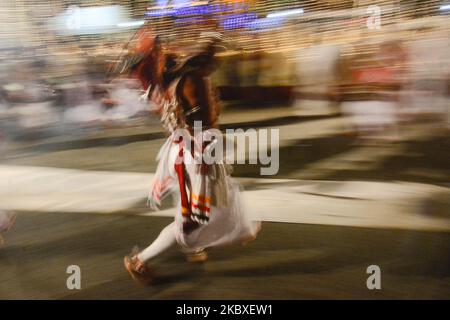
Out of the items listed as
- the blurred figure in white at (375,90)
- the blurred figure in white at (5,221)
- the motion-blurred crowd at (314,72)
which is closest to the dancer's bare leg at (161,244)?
the motion-blurred crowd at (314,72)

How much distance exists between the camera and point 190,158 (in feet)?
7.55

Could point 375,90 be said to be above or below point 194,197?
above

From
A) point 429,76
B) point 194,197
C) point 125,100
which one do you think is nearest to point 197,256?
point 194,197

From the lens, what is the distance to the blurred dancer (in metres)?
2.25

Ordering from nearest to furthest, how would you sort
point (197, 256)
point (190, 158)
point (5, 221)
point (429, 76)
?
point (429, 76) → point (190, 158) → point (197, 256) → point (5, 221)

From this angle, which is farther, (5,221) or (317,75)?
(5,221)

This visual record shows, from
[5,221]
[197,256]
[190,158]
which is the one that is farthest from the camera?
[5,221]

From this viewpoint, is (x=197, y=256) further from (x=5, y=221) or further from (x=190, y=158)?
(x=5, y=221)

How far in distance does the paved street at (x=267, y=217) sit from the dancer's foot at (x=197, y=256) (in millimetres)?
32

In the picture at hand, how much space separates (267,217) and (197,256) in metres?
0.40

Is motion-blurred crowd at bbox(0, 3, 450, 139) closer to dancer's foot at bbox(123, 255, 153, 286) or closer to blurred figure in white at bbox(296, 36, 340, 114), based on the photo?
blurred figure in white at bbox(296, 36, 340, 114)

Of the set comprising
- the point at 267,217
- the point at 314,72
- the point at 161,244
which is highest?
the point at 314,72

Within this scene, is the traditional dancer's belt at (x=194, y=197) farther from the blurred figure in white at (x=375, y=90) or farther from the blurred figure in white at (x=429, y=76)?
the blurred figure in white at (x=429, y=76)

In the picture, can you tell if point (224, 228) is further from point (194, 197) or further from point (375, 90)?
point (375, 90)
